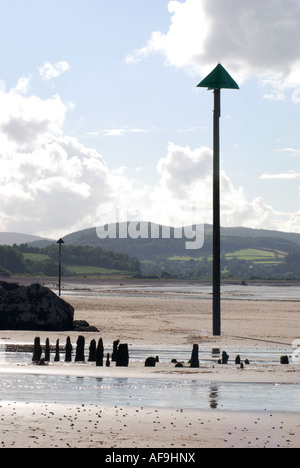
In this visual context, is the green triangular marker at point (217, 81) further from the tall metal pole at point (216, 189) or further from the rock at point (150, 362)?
the rock at point (150, 362)

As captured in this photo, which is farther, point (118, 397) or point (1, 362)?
point (1, 362)

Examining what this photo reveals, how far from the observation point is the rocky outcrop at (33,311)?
33125mm

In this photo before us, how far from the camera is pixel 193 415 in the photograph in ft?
42.2

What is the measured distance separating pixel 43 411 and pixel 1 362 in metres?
8.50

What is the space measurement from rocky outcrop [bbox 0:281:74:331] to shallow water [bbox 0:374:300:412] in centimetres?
1492

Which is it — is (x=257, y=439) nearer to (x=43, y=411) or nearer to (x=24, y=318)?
(x=43, y=411)

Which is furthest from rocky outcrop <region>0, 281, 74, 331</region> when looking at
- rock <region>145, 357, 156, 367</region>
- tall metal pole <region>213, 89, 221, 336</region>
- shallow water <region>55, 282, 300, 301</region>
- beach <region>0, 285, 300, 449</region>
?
shallow water <region>55, 282, 300, 301</region>

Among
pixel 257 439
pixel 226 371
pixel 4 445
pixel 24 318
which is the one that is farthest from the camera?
pixel 24 318

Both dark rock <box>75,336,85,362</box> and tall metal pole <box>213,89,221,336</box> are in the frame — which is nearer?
dark rock <box>75,336,85,362</box>

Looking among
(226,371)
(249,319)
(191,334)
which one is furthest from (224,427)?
Answer: (249,319)

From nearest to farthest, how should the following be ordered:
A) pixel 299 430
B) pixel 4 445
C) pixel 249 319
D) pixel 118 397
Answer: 1. pixel 4 445
2. pixel 299 430
3. pixel 118 397
4. pixel 249 319

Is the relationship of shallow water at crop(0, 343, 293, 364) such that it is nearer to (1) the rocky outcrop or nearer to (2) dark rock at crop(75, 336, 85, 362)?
(2) dark rock at crop(75, 336, 85, 362)

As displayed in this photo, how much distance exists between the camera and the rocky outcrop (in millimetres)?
33125

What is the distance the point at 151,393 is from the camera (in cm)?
1570
